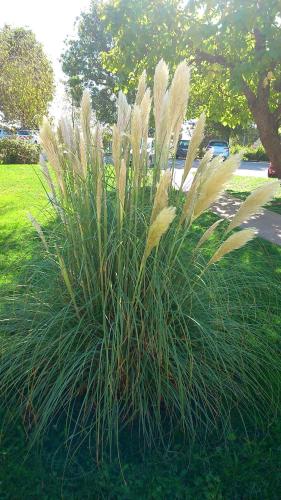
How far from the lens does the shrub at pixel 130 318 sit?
2100 mm

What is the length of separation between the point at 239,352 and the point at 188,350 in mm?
380

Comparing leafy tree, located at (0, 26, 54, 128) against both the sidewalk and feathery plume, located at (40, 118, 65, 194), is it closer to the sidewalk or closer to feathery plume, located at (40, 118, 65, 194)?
the sidewalk

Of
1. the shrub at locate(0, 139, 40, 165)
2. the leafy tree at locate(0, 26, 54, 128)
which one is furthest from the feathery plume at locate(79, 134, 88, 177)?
the leafy tree at locate(0, 26, 54, 128)

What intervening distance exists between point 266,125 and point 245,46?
194 cm

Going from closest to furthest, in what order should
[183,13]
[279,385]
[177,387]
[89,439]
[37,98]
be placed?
1. [89,439]
2. [177,387]
3. [279,385]
4. [183,13]
5. [37,98]

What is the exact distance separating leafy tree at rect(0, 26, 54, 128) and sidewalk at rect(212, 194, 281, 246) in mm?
13577

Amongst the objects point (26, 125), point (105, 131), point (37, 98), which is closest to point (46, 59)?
point (37, 98)

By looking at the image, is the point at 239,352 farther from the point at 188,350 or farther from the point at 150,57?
the point at 150,57

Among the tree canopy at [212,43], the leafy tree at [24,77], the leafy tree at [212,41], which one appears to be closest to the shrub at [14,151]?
the leafy tree at [24,77]

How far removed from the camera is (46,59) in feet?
72.1

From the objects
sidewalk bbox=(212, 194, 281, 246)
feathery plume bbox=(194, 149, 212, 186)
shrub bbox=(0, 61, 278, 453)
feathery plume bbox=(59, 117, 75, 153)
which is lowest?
sidewalk bbox=(212, 194, 281, 246)

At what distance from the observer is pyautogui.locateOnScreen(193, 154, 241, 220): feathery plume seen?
6.02ft

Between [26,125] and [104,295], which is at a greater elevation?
[104,295]

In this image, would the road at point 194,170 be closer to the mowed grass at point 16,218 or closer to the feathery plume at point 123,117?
the feathery plume at point 123,117
